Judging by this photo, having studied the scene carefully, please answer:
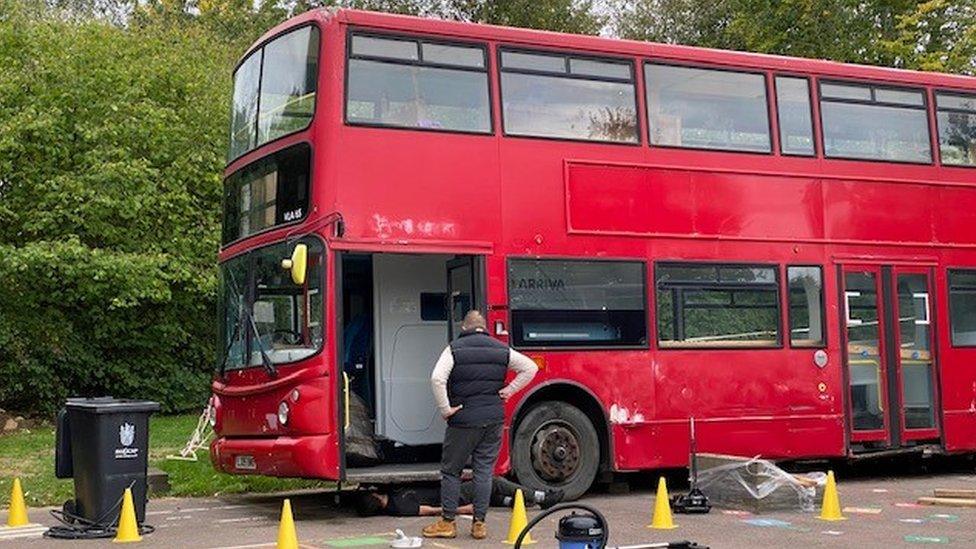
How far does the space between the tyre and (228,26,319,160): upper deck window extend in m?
3.77

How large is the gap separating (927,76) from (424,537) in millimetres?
9308

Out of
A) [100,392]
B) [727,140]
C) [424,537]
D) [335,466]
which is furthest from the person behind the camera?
[100,392]

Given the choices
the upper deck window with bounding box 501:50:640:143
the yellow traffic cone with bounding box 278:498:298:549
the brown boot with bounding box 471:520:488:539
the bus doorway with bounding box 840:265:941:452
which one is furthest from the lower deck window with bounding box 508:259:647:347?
the yellow traffic cone with bounding box 278:498:298:549

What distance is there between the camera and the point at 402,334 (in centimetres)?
1378

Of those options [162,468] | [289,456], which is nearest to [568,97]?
[289,456]

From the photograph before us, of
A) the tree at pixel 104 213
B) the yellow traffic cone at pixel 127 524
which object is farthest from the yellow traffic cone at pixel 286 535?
the tree at pixel 104 213

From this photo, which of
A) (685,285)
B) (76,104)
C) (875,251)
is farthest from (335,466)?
(76,104)

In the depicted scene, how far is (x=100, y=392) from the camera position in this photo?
25.8 meters

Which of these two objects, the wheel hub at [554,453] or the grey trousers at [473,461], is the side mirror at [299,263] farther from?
the wheel hub at [554,453]

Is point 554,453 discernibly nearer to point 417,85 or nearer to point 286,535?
point 417,85

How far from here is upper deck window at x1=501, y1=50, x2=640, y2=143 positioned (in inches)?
539

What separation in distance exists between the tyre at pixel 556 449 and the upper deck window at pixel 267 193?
317cm

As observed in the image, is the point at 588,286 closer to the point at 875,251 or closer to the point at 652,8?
the point at 875,251

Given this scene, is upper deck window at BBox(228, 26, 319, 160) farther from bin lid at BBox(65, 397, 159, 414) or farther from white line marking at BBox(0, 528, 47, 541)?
white line marking at BBox(0, 528, 47, 541)
